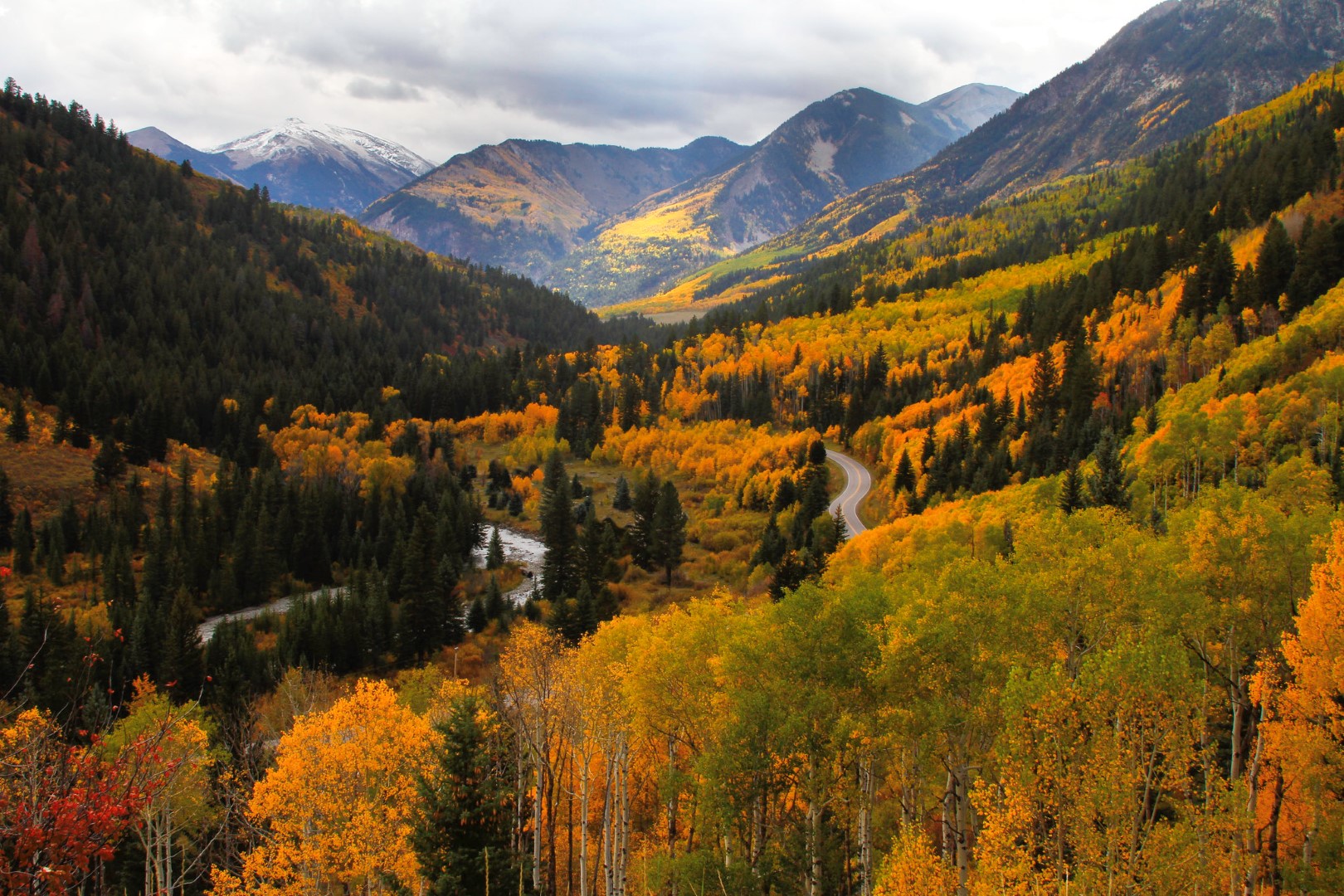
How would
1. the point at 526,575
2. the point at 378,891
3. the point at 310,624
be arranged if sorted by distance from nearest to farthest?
the point at 378,891
the point at 310,624
the point at 526,575

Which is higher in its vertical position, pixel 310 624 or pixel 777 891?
pixel 777 891

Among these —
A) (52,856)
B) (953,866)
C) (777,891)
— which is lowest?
(777,891)

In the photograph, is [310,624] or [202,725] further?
[310,624]

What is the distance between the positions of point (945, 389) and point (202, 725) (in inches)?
5505

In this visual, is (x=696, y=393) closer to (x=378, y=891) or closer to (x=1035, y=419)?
(x=1035, y=419)

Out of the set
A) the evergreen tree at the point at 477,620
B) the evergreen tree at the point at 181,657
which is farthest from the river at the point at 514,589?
the evergreen tree at the point at 477,620

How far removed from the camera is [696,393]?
199 m

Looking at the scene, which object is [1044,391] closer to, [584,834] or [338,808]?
[584,834]

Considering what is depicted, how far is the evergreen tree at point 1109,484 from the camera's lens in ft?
224

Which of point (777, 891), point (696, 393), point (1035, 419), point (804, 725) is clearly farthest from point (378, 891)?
point (696, 393)

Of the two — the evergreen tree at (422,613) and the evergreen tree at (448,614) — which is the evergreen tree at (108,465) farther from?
the evergreen tree at (448,614)

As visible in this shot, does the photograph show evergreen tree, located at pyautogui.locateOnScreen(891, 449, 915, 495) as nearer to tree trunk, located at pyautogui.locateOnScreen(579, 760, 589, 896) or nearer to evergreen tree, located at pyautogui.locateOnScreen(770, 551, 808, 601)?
evergreen tree, located at pyautogui.locateOnScreen(770, 551, 808, 601)

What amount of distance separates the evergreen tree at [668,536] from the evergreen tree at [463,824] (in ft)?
232

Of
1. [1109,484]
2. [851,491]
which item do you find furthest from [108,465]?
[1109,484]
